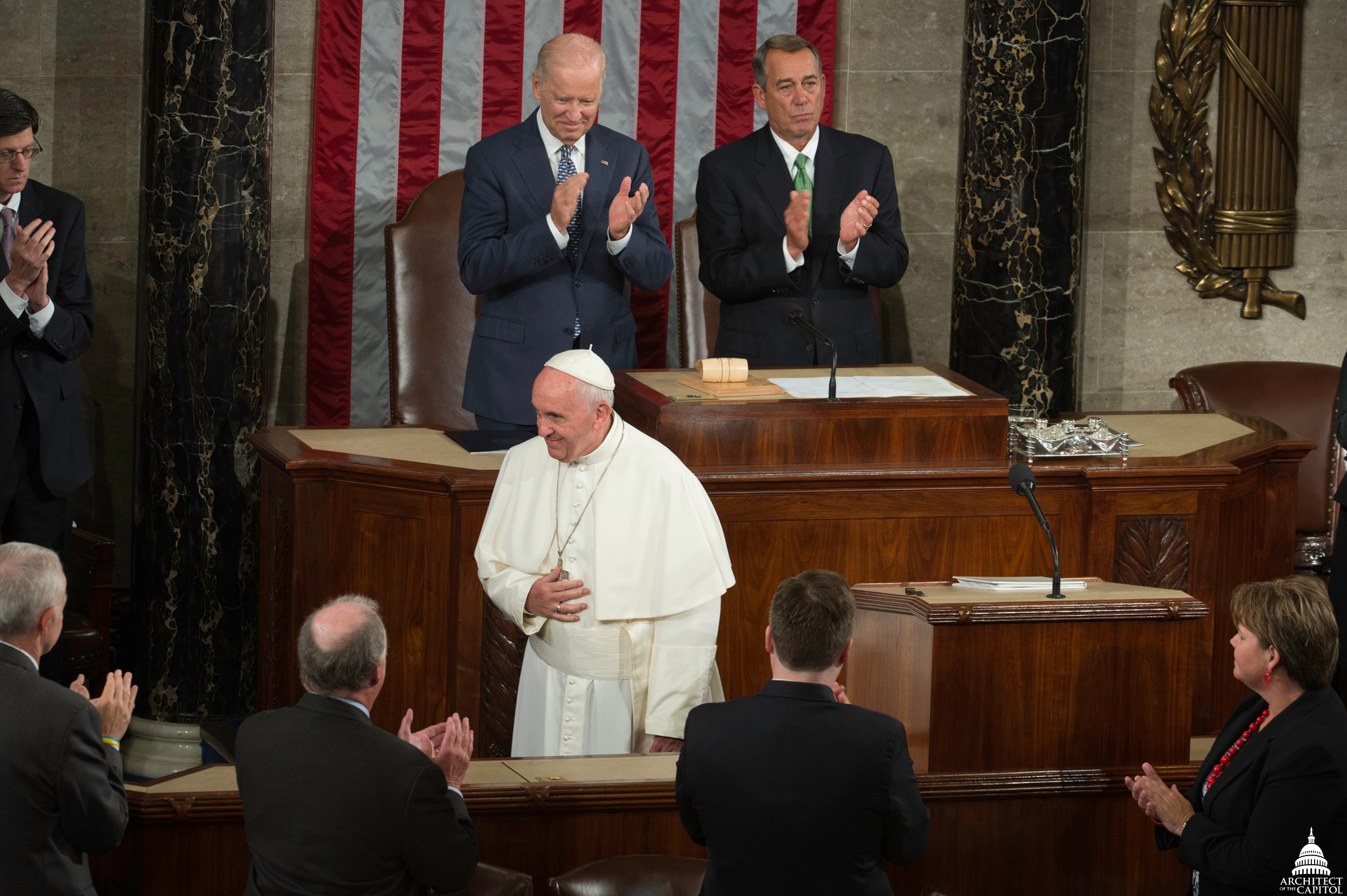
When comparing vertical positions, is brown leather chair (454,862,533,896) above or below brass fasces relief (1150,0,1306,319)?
below

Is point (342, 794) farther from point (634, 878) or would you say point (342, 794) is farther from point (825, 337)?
point (825, 337)

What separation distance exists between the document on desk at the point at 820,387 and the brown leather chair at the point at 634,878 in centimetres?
205

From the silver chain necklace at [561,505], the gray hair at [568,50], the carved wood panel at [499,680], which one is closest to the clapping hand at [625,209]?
the gray hair at [568,50]

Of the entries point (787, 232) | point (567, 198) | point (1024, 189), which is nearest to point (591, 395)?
point (567, 198)

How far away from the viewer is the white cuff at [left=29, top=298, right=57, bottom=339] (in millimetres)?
5410

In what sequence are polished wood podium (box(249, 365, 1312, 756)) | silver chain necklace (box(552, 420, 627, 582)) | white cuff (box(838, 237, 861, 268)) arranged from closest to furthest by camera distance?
silver chain necklace (box(552, 420, 627, 582)) → polished wood podium (box(249, 365, 1312, 756)) → white cuff (box(838, 237, 861, 268))

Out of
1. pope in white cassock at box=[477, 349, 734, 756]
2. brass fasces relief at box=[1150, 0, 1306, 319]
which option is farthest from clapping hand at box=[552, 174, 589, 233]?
brass fasces relief at box=[1150, 0, 1306, 319]

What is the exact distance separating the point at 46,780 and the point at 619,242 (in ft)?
10.8

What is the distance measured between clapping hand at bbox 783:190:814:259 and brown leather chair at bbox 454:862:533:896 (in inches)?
119

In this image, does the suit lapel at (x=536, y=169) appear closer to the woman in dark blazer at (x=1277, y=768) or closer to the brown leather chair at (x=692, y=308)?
the brown leather chair at (x=692, y=308)

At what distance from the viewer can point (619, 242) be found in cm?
593

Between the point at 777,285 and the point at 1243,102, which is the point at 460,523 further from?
the point at 1243,102

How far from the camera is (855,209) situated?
5.84 meters

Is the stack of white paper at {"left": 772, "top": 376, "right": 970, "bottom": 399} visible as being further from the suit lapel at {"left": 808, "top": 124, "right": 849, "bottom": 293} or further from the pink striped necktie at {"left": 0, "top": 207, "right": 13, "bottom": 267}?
the pink striped necktie at {"left": 0, "top": 207, "right": 13, "bottom": 267}
